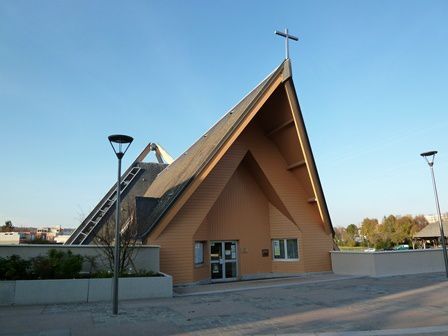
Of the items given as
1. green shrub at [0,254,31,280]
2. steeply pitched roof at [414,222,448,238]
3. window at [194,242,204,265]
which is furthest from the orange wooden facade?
steeply pitched roof at [414,222,448,238]

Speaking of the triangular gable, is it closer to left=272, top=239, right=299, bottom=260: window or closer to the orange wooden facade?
the orange wooden facade

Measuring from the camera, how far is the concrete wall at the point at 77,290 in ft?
38.8

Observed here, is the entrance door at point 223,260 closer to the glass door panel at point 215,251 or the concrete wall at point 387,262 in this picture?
the glass door panel at point 215,251

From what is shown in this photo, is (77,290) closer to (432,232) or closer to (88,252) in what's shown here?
(88,252)

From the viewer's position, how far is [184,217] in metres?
17.9

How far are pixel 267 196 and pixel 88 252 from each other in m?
10.4

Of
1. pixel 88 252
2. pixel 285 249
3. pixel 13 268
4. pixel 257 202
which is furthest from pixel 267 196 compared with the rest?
pixel 13 268

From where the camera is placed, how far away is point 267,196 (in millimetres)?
21922

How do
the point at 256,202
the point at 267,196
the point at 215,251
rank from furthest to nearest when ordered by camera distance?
the point at 267,196 → the point at 256,202 → the point at 215,251

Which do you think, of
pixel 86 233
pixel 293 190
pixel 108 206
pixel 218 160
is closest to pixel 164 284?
pixel 218 160

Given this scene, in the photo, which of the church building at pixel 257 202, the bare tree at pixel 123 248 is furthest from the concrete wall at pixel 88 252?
the church building at pixel 257 202

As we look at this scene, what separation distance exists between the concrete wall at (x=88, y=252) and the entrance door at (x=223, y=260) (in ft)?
13.4

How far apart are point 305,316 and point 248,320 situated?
152cm

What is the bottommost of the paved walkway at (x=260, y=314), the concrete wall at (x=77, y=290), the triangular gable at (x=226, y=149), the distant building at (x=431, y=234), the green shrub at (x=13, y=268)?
the paved walkway at (x=260, y=314)
